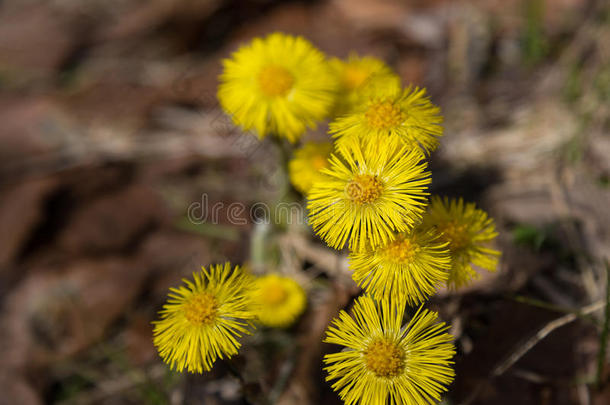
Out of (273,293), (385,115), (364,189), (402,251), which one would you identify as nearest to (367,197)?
(364,189)

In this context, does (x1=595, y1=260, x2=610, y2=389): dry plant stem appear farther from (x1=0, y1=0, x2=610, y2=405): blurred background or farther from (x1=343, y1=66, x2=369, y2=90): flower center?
(x1=343, y1=66, x2=369, y2=90): flower center

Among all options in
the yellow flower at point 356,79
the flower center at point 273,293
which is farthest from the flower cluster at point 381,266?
the flower center at point 273,293

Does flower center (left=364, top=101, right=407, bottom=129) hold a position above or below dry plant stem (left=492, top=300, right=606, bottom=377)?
above

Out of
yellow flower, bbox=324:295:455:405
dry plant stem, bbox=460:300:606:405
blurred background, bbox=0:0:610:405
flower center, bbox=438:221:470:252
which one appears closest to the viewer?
yellow flower, bbox=324:295:455:405

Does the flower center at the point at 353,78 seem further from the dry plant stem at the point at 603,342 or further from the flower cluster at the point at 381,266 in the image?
the dry plant stem at the point at 603,342

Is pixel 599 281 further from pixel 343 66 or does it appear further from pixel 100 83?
pixel 100 83

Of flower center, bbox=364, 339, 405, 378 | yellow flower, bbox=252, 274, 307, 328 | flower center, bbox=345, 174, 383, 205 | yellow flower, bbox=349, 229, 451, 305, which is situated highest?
flower center, bbox=345, 174, 383, 205

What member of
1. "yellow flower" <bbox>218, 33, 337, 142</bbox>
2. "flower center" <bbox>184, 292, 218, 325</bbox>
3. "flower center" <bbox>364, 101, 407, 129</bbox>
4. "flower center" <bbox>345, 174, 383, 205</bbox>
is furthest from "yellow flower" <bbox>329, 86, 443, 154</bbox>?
"flower center" <bbox>184, 292, 218, 325</bbox>
